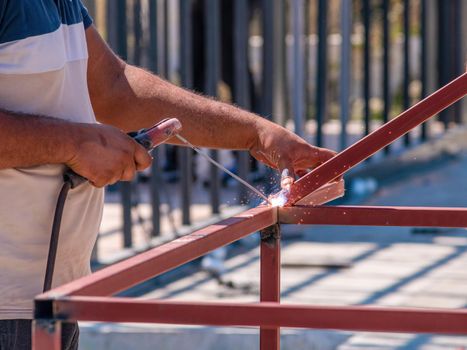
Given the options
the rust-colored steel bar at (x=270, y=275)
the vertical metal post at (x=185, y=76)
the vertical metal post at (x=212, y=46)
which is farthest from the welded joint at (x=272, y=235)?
the vertical metal post at (x=212, y=46)

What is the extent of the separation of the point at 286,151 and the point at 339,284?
3.41 metres

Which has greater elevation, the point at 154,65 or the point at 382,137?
the point at 154,65

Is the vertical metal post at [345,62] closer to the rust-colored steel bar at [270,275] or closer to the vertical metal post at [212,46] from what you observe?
the vertical metal post at [212,46]

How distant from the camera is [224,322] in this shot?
1958mm

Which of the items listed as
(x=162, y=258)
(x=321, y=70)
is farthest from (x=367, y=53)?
(x=162, y=258)

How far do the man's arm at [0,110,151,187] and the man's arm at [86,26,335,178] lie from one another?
0.56 metres

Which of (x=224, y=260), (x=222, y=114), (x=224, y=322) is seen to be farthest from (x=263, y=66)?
(x=224, y=322)

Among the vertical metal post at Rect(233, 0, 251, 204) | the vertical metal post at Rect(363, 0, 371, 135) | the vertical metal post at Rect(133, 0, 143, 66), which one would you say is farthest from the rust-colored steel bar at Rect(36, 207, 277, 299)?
the vertical metal post at Rect(363, 0, 371, 135)

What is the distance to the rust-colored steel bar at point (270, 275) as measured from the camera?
294 cm

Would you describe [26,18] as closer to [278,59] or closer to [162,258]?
[162,258]

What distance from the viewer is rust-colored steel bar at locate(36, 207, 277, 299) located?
6.84ft

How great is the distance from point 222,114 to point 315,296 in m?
3.07

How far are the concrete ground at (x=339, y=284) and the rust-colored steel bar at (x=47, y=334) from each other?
244cm

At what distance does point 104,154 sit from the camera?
260 cm
